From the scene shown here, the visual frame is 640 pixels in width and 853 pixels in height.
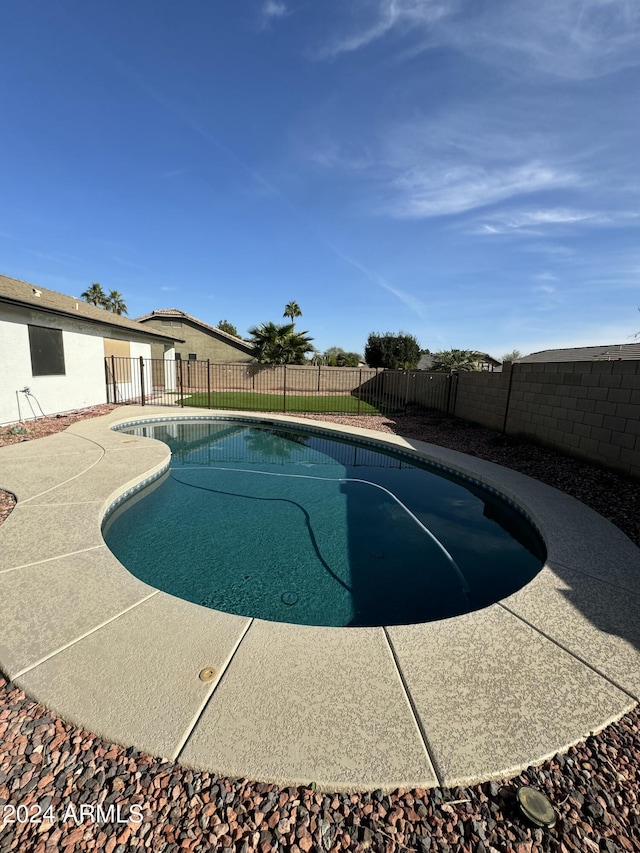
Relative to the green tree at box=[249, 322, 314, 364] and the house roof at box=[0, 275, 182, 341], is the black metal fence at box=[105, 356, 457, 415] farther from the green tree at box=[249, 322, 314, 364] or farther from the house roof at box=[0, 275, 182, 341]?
the house roof at box=[0, 275, 182, 341]

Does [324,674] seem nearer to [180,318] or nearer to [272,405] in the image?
[272,405]

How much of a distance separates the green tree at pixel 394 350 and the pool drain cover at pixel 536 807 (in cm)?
3072

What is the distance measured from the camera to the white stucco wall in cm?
838

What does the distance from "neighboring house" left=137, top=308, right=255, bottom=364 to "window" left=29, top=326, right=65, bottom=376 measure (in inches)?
517

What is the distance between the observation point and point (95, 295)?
4075 cm

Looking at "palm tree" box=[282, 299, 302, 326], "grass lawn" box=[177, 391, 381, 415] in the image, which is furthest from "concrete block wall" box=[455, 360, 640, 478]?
"palm tree" box=[282, 299, 302, 326]

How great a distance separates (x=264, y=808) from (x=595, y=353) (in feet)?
81.2

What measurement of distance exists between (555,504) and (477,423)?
20.9ft

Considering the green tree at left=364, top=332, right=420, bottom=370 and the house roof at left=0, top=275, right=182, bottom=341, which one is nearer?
the house roof at left=0, top=275, right=182, bottom=341

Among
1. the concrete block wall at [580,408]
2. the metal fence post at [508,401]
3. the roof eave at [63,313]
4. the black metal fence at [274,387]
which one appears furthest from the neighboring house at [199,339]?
the concrete block wall at [580,408]

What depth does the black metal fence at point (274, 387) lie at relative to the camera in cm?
1380

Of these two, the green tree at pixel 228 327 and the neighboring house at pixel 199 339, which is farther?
the green tree at pixel 228 327

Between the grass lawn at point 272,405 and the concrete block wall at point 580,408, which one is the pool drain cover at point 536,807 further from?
the grass lawn at point 272,405

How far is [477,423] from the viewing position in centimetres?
1101
